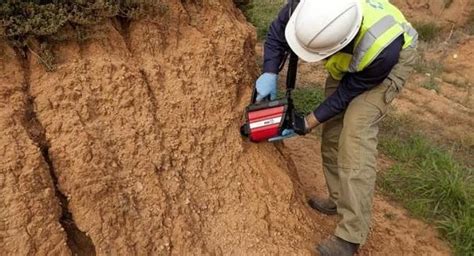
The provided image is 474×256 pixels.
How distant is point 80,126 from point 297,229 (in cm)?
132

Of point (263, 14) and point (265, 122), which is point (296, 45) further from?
point (263, 14)

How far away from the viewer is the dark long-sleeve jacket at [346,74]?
8.47 ft

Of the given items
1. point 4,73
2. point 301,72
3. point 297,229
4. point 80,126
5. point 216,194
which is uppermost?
point 4,73

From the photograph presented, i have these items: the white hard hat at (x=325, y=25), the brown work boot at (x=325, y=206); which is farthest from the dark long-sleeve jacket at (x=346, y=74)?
the brown work boot at (x=325, y=206)

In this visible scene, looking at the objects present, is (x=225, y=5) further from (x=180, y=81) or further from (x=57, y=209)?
(x=57, y=209)

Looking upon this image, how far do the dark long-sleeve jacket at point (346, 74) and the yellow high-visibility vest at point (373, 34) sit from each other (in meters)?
0.03

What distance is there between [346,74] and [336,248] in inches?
37.7

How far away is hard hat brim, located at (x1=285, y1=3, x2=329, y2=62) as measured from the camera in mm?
2600

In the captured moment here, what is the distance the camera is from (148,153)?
2.41m

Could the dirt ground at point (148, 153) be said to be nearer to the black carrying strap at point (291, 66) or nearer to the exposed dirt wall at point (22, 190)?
the exposed dirt wall at point (22, 190)

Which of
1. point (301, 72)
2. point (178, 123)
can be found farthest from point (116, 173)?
point (301, 72)

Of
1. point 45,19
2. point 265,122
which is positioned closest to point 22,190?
point 45,19

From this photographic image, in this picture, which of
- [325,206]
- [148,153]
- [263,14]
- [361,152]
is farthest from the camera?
[263,14]

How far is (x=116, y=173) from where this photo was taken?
229cm
